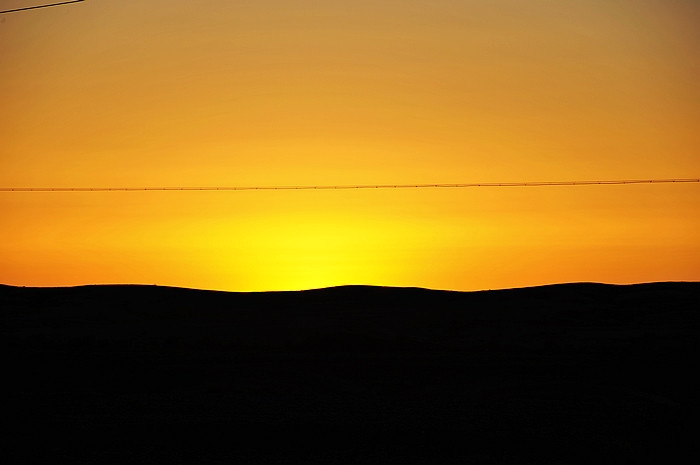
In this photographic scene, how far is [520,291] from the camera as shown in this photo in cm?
4141

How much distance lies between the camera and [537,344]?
23.6 metres

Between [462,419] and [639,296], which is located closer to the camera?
[462,419]

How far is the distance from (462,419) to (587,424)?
1506 millimetres

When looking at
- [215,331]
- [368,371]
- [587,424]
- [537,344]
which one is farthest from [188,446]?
[215,331]

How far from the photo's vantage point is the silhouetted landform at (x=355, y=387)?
11.1 meters

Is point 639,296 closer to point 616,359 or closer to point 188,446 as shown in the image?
point 616,359

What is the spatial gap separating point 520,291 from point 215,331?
17.9 meters

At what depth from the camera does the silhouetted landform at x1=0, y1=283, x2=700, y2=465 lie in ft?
36.3

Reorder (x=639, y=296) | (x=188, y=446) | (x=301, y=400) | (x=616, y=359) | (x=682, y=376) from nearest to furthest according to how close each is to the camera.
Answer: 1. (x=188, y=446)
2. (x=301, y=400)
3. (x=682, y=376)
4. (x=616, y=359)
5. (x=639, y=296)

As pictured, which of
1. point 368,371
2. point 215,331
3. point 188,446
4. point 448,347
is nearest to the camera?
point 188,446

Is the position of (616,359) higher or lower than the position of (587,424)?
higher

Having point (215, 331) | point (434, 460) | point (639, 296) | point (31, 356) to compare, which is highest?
point (639, 296)

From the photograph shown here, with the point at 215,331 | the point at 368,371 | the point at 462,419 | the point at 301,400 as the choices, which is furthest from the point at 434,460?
the point at 215,331

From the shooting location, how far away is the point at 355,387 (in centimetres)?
1623
